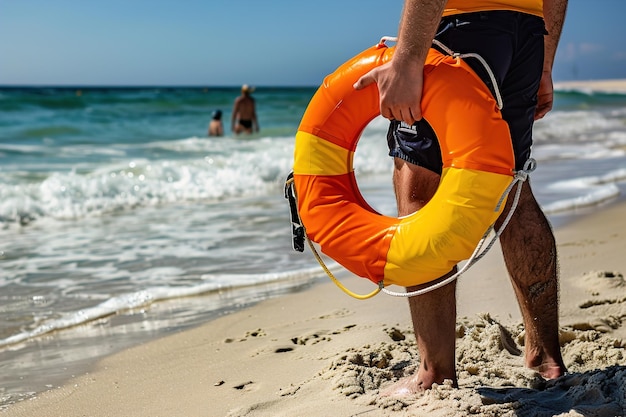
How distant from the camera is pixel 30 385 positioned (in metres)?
2.74

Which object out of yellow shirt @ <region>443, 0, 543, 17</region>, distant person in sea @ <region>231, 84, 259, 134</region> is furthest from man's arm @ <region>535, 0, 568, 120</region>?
distant person in sea @ <region>231, 84, 259, 134</region>

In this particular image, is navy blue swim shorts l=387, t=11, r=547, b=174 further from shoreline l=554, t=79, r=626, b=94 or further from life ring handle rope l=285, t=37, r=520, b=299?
shoreline l=554, t=79, r=626, b=94

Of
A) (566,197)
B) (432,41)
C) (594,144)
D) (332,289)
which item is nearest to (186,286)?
(332,289)

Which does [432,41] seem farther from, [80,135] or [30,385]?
[80,135]

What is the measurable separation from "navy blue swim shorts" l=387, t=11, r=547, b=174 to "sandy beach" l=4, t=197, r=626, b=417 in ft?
2.09

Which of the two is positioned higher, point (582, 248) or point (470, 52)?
point (470, 52)

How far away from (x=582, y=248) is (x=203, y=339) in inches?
89.4

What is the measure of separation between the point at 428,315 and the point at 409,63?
676mm

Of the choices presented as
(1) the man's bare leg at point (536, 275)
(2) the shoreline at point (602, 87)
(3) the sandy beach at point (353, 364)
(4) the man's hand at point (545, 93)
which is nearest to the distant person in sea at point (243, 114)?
(3) the sandy beach at point (353, 364)

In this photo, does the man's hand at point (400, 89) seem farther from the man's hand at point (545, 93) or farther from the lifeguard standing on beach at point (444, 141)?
the man's hand at point (545, 93)

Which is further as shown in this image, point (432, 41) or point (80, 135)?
point (80, 135)

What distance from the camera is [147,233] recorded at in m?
5.46

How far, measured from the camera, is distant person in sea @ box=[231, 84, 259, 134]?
1465cm

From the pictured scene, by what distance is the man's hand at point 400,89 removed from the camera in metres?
1.83
